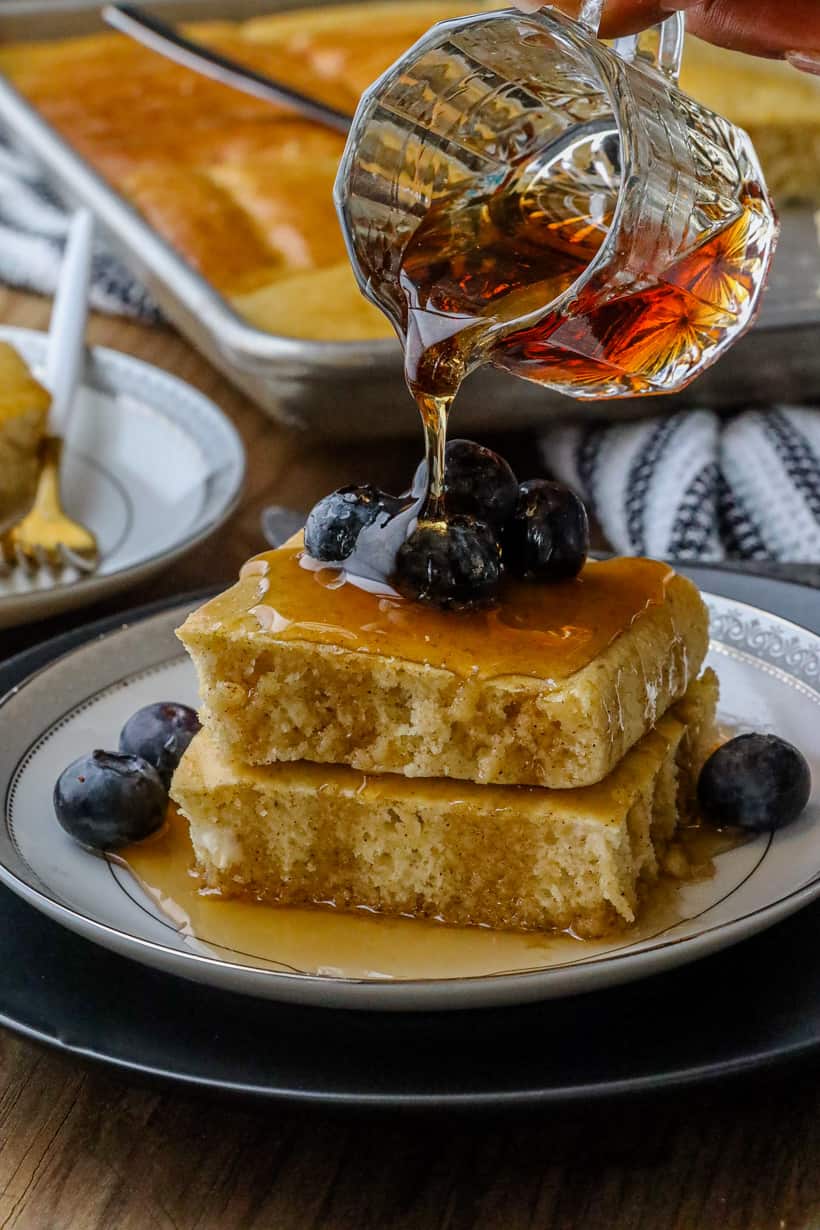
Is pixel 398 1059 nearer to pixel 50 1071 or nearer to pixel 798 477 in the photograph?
pixel 50 1071

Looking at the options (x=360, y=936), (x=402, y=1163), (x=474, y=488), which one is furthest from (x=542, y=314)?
(x=402, y=1163)

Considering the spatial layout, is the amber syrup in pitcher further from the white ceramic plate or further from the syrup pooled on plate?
the white ceramic plate

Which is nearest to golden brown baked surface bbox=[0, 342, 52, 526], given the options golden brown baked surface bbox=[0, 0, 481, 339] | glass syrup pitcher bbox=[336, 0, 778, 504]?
golden brown baked surface bbox=[0, 0, 481, 339]

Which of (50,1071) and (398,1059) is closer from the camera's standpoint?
(398,1059)

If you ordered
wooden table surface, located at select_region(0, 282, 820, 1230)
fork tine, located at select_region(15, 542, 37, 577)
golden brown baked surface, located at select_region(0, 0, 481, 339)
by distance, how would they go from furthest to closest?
golden brown baked surface, located at select_region(0, 0, 481, 339), fork tine, located at select_region(15, 542, 37, 577), wooden table surface, located at select_region(0, 282, 820, 1230)

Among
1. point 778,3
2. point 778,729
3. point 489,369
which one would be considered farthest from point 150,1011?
point 489,369

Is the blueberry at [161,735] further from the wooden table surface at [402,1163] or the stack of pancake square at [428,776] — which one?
the wooden table surface at [402,1163]

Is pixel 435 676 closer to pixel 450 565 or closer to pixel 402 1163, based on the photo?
pixel 450 565
